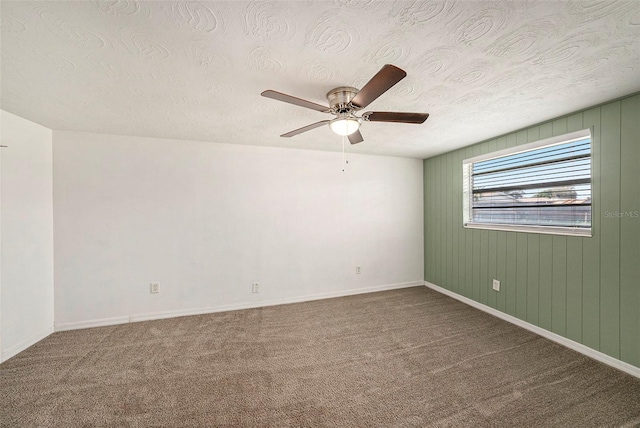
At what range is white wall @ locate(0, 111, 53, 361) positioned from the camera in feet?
7.16

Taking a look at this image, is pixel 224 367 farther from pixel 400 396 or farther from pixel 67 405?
pixel 400 396

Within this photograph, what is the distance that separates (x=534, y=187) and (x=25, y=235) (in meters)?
5.35

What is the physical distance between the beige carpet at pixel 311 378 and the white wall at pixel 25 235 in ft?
0.81

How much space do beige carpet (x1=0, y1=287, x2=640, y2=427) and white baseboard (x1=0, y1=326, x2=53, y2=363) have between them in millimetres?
67

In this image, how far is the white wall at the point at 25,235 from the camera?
2.18 m

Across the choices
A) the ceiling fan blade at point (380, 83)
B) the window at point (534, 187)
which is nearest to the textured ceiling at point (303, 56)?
the ceiling fan blade at point (380, 83)

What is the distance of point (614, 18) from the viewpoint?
114 cm

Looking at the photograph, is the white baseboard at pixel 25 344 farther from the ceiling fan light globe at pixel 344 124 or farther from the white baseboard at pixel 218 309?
the ceiling fan light globe at pixel 344 124

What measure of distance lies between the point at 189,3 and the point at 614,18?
197 cm

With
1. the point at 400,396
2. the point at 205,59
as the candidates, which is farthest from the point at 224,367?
the point at 205,59

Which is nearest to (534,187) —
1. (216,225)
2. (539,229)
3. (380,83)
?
(539,229)

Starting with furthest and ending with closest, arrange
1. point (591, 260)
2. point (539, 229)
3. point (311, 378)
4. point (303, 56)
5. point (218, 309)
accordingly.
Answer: point (218, 309) → point (539, 229) → point (591, 260) → point (311, 378) → point (303, 56)

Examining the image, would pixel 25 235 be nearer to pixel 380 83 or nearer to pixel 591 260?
pixel 380 83

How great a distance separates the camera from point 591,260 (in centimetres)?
220
